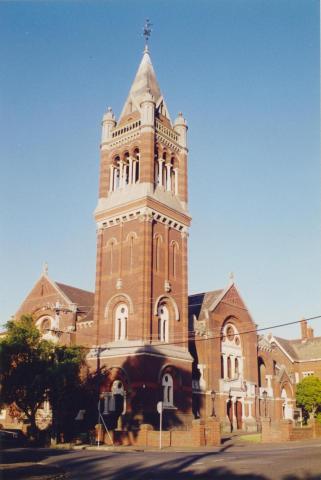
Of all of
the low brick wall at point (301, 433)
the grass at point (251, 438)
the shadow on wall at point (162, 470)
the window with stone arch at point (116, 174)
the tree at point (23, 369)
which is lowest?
the grass at point (251, 438)

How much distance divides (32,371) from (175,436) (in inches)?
403

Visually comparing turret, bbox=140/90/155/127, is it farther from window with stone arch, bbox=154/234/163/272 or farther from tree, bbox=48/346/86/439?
tree, bbox=48/346/86/439

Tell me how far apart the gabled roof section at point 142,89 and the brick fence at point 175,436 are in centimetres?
2795

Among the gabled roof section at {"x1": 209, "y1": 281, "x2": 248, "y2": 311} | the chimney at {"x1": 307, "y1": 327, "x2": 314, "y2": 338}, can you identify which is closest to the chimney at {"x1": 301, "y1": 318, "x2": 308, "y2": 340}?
the chimney at {"x1": 307, "y1": 327, "x2": 314, "y2": 338}

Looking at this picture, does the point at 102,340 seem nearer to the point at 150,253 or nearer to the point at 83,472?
the point at 150,253

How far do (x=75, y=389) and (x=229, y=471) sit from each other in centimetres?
2256

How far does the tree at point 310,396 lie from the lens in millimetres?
54438

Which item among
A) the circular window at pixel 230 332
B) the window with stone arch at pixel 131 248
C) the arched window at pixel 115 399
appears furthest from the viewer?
the circular window at pixel 230 332

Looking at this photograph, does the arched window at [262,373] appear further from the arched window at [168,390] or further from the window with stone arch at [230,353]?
the arched window at [168,390]

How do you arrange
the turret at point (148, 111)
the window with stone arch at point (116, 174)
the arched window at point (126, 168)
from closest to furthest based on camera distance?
the turret at point (148, 111) < the arched window at point (126, 168) < the window with stone arch at point (116, 174)

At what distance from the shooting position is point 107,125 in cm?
4959

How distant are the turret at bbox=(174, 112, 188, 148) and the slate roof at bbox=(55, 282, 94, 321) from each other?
17867 millimetres

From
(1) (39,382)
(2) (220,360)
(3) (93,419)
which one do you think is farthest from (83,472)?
(2) (220,360)

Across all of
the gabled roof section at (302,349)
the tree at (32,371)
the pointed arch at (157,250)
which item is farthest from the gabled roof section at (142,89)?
the gabled roof section at (302,349)
